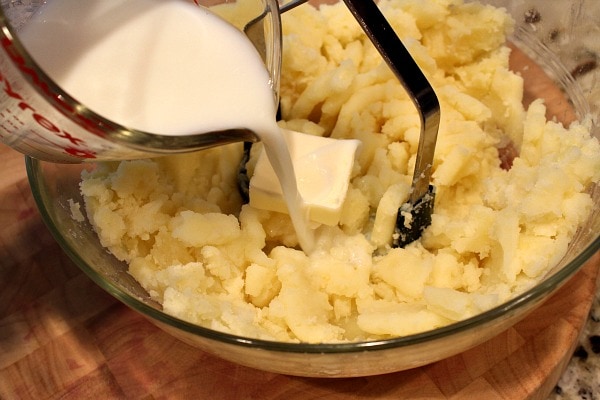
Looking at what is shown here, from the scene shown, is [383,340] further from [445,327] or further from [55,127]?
[55,127]

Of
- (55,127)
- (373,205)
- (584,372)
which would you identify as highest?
(55,127)

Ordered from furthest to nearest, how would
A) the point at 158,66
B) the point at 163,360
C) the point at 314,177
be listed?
the point at 314,177, the point at 163,360, the point at 158,66

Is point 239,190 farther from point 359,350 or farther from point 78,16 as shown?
point 359,350

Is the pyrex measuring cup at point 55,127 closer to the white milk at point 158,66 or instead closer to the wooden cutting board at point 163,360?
the white milk at point 158,66

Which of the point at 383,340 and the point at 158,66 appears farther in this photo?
the point at 158,66

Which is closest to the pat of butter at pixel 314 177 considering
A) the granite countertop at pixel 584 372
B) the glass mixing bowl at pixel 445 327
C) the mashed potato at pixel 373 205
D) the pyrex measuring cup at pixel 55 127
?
the mashed potato at pixel 373 205

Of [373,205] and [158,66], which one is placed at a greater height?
[158,66]

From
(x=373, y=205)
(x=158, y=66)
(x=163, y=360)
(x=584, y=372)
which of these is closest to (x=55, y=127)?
(x=158, y=66)

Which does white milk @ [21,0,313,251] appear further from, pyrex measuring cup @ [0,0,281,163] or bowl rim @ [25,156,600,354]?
bowl rim @ [25,156,600,354]
